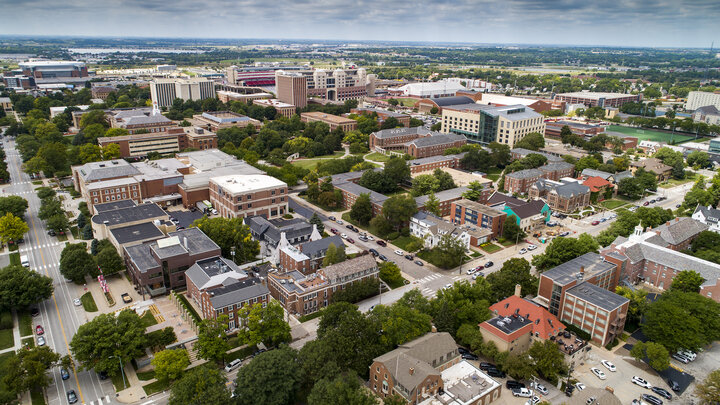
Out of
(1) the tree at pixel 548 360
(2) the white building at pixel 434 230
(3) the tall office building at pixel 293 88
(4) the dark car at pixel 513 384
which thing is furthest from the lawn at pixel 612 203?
(3) the tall office building at pixel 293 88

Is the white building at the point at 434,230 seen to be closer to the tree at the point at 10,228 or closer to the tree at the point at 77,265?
the tree at the point at 77,265

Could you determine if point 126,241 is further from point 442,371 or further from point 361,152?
point 361,152

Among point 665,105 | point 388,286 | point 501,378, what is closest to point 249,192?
point 388,286

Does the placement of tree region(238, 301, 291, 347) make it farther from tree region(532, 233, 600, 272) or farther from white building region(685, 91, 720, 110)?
white building region(685, 91, 720, 110)

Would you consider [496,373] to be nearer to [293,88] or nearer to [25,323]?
[25,323]

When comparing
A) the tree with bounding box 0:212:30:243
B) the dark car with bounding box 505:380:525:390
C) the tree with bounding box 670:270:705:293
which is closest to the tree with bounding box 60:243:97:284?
the tree with bounding box 0:212:30:243

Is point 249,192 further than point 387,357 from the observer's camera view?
Yes
